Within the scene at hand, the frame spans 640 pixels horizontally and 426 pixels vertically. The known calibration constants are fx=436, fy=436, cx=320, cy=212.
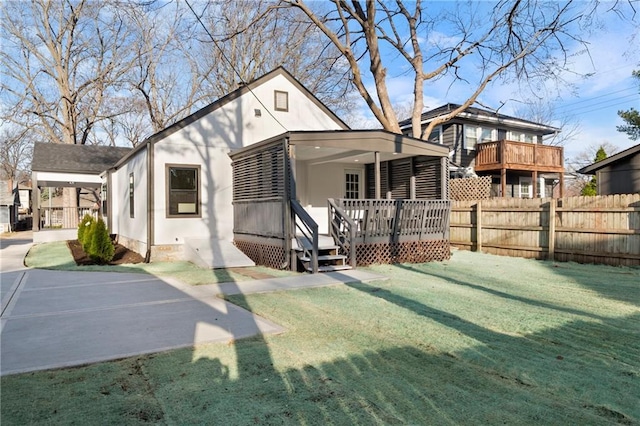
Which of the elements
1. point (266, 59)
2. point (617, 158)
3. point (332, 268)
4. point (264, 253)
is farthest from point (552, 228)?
point (266, 59)

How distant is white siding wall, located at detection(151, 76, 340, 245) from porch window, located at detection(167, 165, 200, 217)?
13 centimetres

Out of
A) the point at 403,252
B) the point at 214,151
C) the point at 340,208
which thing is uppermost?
the point at 214,151

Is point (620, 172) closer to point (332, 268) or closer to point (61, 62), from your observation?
point (332, 268)

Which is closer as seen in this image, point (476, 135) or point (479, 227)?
point (479, 227)

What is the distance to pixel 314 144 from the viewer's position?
9391 millimetres

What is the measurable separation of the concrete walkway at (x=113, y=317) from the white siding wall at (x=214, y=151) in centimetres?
299

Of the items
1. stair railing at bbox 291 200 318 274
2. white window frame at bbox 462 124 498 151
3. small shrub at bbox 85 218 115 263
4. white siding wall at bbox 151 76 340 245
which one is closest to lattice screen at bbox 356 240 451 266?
stair railing at bbox 291 200 318 274

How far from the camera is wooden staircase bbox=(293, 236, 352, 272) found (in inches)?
346

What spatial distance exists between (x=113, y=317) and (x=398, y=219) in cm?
660

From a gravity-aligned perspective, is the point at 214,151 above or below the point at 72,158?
below

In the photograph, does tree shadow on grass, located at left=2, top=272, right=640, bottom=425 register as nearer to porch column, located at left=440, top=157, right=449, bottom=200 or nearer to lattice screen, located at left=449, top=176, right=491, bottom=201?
porch column, located at left=440, top=157, right=449, bottom=200

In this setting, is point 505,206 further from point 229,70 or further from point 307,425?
point 229,70

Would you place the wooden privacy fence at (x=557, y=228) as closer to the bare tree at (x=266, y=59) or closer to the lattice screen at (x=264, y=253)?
the lattice screen at (x=264, y=253)

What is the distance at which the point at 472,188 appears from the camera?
15.2 m
